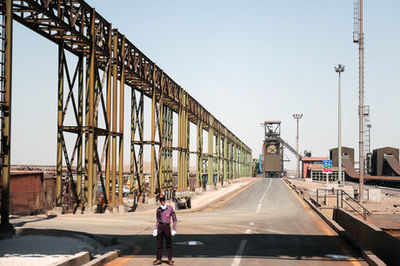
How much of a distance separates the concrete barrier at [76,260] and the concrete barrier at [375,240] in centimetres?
716

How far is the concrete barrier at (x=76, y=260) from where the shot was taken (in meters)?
9.68

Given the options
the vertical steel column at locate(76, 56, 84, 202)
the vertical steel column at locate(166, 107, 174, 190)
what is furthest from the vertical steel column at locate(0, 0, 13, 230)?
the vertical steel column at locate(166, 107, 174, 190)

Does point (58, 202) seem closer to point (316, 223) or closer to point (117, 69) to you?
point (117, 69)

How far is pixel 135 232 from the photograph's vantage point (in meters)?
17.5

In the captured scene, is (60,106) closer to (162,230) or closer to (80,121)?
(80,121)

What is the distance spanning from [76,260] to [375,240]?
26.1ft

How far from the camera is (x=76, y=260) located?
1025 centimetres

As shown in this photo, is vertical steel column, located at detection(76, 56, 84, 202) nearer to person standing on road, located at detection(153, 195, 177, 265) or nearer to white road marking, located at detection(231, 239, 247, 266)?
white road marking, located at detection(231, 239, 247, 266)

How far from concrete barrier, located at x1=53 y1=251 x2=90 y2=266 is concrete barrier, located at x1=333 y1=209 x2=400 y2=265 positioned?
7159 millimetres

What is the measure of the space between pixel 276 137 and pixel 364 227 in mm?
114647

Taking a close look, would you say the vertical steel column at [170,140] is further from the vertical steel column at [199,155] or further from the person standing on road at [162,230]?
the person standing on road at [162,230]

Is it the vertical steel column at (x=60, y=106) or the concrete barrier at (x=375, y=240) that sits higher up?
the vertical steel column at (x=60, y=106)

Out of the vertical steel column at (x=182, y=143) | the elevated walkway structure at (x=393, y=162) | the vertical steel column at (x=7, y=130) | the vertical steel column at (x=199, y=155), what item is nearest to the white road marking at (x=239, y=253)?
the vertical steel column at (x=7, y=130)

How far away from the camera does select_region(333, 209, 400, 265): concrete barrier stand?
10.2 metres
